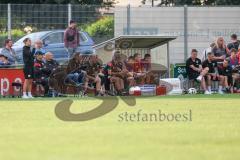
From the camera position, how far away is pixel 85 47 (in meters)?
26.7

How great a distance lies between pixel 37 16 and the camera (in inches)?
1100

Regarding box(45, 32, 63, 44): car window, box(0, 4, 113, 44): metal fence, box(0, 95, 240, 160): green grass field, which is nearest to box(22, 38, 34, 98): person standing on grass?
box(45, 32, 63, 44): car window

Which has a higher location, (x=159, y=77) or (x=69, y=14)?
(x=69, y=14)

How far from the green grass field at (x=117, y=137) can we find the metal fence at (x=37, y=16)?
1305 cm

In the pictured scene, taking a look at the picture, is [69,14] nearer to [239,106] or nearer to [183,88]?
[183,88]

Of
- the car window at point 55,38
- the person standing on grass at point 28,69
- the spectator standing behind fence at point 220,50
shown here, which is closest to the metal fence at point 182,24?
the car window at point 55,38

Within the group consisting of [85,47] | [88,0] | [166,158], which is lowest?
[166,158]

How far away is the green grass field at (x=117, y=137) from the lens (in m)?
8.32

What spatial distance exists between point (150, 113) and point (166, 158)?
20.6 feet

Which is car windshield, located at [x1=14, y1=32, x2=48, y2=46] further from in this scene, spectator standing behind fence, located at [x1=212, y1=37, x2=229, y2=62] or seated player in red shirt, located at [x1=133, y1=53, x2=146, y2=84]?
spectator standing behind fence, located at [x1=212, y1=37, x2=229, y2=62]

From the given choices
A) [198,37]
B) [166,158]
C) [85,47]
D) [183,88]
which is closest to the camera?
[166,158]

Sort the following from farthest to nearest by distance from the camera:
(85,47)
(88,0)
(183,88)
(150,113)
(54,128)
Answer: (88,0) < (85,47) < (183,88) < (150,113) < (54,128)

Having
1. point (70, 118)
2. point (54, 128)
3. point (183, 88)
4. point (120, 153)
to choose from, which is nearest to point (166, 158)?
point (120, 153)

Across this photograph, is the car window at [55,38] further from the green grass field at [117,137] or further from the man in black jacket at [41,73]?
A: the green grass field at [117,137]
